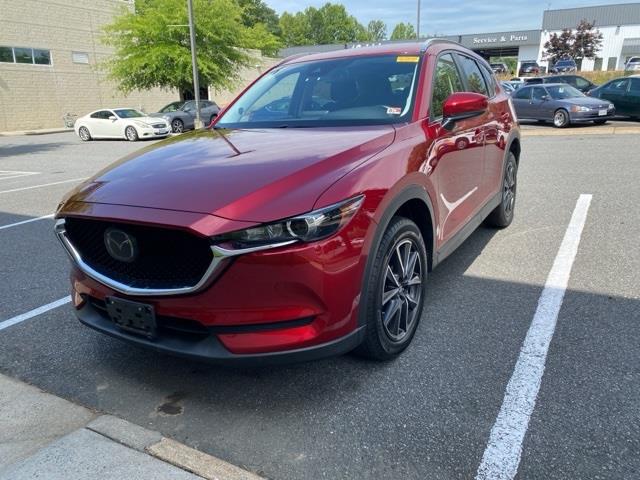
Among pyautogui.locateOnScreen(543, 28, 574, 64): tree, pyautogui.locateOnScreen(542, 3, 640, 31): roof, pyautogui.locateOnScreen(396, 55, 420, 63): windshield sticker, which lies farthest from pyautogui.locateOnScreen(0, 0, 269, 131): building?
pyautogui.locateOnScreen(542, 3, 640, 31): roof

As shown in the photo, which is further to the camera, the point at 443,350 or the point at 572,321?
the point at 572,321

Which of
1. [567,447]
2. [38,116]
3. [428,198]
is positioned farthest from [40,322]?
[38,116]


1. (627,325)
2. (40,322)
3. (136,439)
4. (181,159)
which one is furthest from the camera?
(40,322)

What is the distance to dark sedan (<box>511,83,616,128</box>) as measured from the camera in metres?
15.9

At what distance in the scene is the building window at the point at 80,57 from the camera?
31028 millimetres

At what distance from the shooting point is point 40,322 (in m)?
3.74

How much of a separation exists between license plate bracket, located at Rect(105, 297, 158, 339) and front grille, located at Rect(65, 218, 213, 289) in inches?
3.9

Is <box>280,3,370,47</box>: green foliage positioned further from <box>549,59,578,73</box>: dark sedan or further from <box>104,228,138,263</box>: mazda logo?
<box>104,228,138,263</box>: mazda logo

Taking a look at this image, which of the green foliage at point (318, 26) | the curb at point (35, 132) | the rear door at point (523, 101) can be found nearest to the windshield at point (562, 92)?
the rear door at point (523, 101)

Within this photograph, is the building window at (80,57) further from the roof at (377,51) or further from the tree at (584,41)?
the tree at (584,41)

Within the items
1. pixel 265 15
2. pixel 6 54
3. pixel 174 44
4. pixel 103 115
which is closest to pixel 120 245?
pixel 103 115

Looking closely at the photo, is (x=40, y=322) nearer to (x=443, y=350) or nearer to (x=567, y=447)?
(x=443, y=350)

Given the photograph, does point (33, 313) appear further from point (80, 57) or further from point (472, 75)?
point (80, 57)

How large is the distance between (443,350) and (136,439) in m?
1.76
